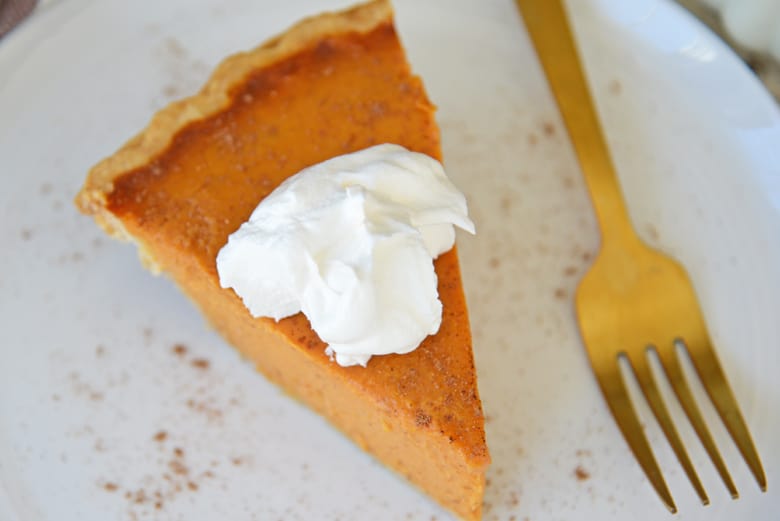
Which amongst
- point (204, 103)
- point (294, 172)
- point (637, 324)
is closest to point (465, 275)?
point (637, 324)

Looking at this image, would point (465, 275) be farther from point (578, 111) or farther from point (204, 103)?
point (204, 103)

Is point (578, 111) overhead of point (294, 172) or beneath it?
beneath

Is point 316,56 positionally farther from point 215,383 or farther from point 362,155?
point 215,383

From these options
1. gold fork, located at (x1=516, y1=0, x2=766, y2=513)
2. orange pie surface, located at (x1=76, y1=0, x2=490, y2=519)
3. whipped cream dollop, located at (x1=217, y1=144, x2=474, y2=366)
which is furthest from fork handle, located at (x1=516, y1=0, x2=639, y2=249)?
whipped cream dollop, located at (x1=217, y1=144, x2=474, y2=366)

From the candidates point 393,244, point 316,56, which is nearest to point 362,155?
point 393,244

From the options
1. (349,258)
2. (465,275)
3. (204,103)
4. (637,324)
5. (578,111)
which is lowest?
(637,324)

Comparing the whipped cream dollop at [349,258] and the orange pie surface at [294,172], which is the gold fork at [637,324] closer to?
the orange pie surface at [294,172]

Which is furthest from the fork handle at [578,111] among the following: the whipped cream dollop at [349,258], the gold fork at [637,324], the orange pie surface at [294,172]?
the whipped cream dollop at [349,258]
